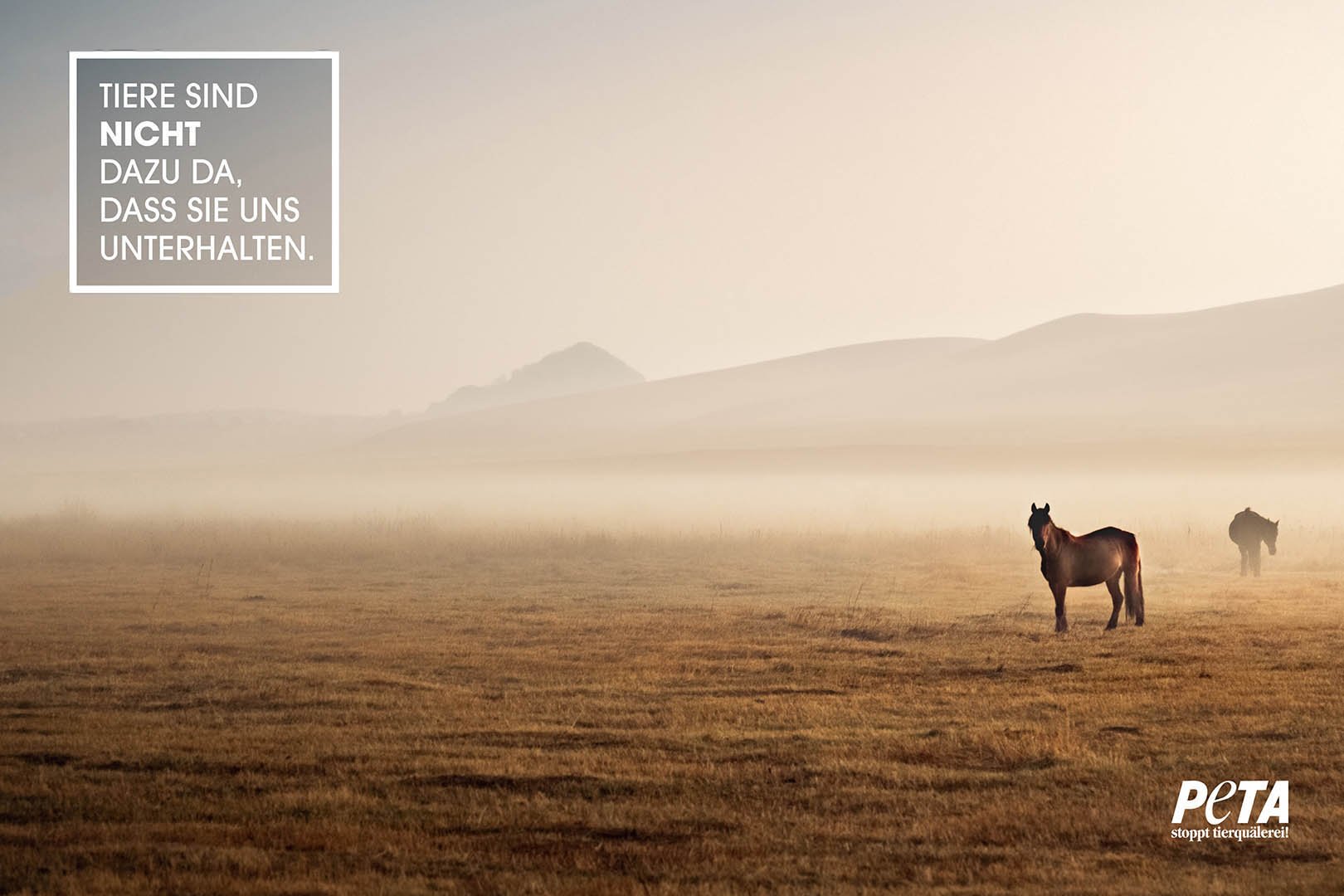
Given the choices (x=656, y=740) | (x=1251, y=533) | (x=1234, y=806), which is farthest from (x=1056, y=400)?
(x=1234, y=806)

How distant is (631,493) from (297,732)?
85819 millimetres

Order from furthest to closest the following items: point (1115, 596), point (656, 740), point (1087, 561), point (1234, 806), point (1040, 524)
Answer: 1. point (1115, 596)
2. point (1087, 561)
3. point (1040, 524)
4. point (656, 740)
5. point (1234, 806)

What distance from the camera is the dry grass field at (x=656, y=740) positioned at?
1019 cm

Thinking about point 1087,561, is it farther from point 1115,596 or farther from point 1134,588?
point 1134,588

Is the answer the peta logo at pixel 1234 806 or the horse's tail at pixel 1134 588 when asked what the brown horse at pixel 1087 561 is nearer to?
the horse's tail at pixel 1134 588

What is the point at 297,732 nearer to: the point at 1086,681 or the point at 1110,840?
the point at 1110,840

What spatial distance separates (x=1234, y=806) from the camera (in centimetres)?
1144

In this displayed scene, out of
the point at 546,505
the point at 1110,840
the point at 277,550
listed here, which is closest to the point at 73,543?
the point at 277,550

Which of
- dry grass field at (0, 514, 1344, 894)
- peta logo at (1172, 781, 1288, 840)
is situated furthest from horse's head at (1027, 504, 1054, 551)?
peta logo at (1172, 781, 1288, 840)

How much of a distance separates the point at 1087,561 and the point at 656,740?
10.6 m

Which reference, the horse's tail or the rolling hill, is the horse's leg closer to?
the horse's tail

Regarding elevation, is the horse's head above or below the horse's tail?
above

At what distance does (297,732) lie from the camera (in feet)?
48.2

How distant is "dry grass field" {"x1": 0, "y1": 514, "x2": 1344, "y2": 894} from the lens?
10188 millimetres
